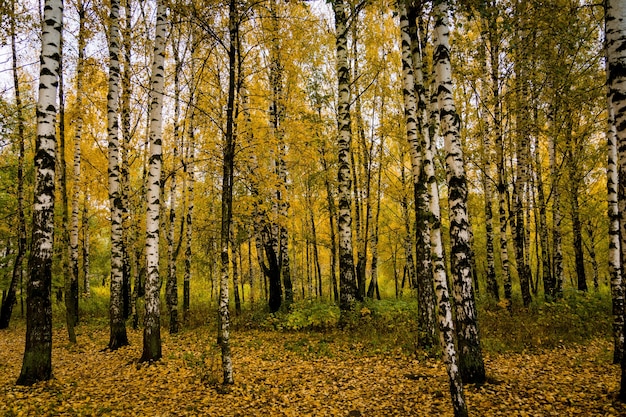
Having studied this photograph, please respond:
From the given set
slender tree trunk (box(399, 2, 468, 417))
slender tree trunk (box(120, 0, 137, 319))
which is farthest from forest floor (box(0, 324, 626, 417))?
slender tree trunk (box(120, 0, 137, 319))

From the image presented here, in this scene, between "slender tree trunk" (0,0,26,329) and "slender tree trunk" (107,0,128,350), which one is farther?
"slender tree trunk" (0,0,26,329)

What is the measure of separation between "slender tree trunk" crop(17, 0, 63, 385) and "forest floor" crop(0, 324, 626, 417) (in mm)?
636

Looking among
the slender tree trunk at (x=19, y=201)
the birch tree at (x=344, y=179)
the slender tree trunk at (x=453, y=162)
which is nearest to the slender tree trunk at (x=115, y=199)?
the slender tree trunk at (x=19, y=201)

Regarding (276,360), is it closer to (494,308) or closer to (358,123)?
(494,308)

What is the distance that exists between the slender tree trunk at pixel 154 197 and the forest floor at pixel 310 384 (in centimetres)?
66

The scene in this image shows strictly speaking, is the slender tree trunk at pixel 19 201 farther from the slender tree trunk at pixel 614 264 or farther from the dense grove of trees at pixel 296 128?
the slender tree trunk at pixel 614 264

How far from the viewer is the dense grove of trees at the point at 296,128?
244 inches

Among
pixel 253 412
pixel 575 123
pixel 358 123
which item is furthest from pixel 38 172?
pixel 575 123

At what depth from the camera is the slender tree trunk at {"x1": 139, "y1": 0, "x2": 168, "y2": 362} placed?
791 cm

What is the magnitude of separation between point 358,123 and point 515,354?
36.4 ft

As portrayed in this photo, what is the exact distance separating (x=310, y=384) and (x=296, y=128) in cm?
791

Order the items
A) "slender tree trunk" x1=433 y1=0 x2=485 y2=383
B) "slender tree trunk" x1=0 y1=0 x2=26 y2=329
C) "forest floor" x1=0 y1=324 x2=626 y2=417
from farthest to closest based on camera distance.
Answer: "slender tree trunk" x1=0 y1=0 x2=26 y2=329, "forest floor" x1=0 y1=324 x2=626 y2=417, "slender tree trunk" x1=433 y1=0 x2=485 y2=383

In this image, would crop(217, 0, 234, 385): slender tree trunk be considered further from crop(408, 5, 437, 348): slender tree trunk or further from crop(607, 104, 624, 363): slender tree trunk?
crop(607, 104, 624, 363): slender tree trunk

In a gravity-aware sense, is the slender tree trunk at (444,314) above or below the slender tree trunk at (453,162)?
below
